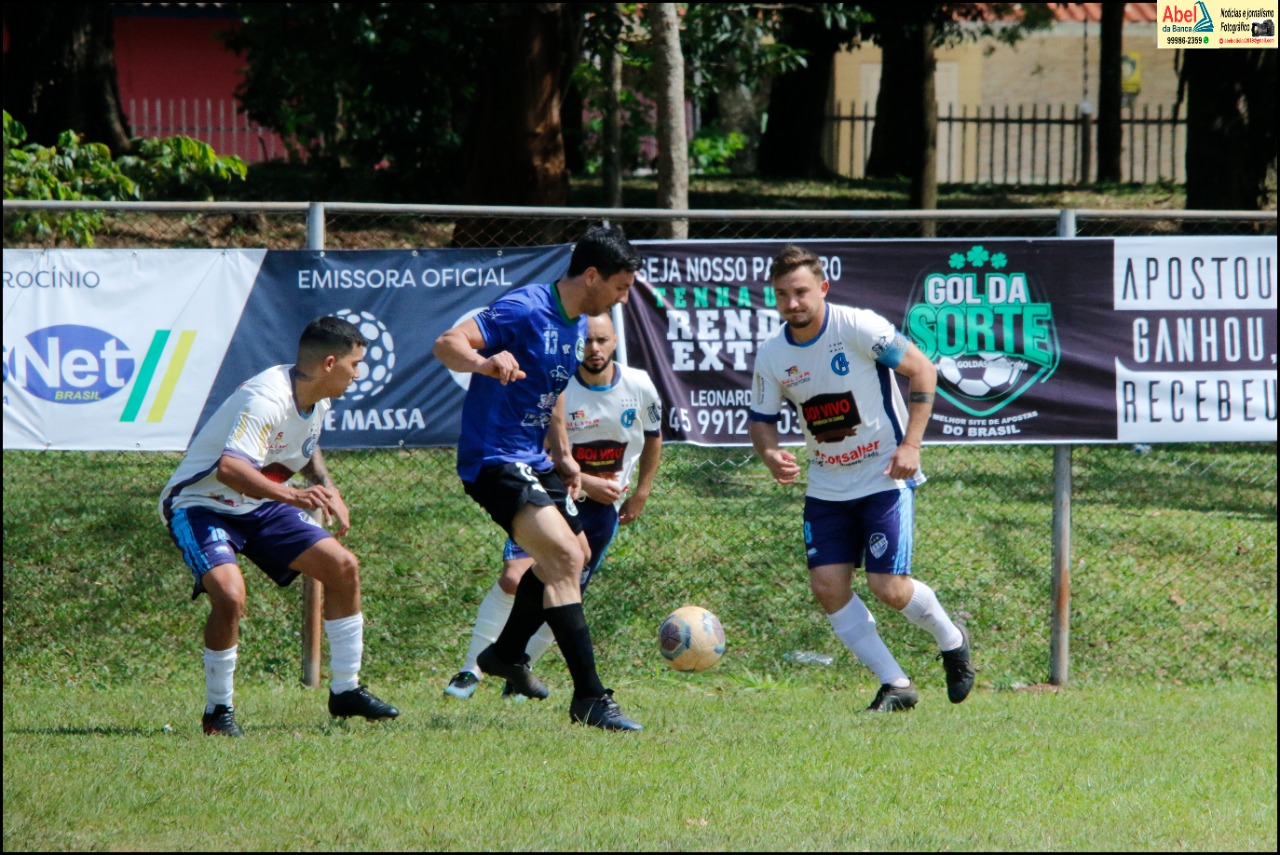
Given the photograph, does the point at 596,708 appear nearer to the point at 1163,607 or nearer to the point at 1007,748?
the point at 1007,748

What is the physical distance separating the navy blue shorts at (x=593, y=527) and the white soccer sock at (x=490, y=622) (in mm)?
206

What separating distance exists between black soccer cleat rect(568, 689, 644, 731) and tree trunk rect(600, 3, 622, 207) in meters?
9.39

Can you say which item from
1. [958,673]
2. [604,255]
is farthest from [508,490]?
[958,673]

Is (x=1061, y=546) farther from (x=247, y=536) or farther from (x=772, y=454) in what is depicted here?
(x=247, y=536)

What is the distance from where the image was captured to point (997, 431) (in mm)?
7992

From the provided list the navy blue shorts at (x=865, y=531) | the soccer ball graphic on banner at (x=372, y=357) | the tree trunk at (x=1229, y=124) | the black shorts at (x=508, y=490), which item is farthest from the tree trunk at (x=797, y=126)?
the black shorts at (x=508, y=490)

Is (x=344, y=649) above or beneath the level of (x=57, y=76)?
beneath

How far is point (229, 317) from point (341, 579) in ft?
6.35

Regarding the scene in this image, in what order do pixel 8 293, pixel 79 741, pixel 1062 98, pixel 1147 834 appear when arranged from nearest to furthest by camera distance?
1. pixel 1147 834
2. pixel 79 741
3. pixel 8 293
4. pixel 1062 98

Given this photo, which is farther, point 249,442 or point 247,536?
point 247,536

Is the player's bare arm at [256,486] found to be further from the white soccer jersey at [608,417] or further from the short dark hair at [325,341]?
the white soccer jersey at [608,417]

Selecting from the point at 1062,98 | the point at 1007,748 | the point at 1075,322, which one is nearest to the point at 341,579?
the point at 1007,748

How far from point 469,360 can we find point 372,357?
6.61ft

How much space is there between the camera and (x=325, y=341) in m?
6.14
